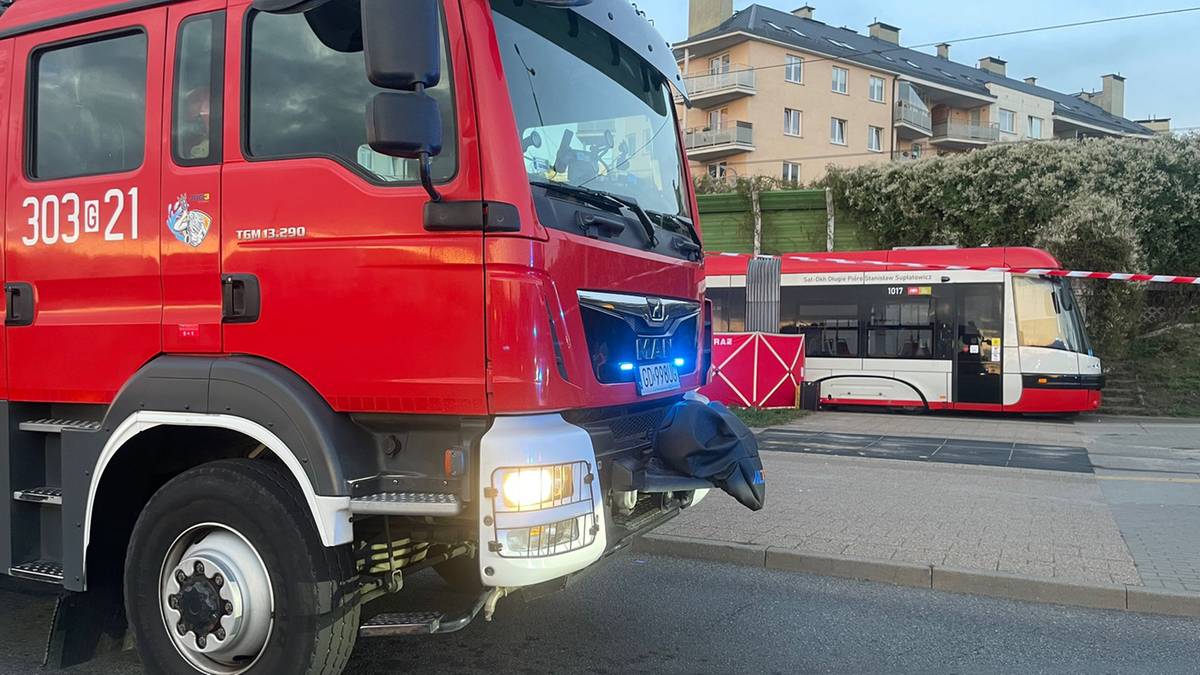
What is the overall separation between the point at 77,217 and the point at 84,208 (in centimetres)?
6

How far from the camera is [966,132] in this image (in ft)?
172

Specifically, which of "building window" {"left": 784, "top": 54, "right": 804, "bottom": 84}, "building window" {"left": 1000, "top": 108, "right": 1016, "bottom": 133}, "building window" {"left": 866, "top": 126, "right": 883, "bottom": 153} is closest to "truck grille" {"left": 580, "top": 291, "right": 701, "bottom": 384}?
"building window" {"left": 784, "top": 54, "right": 804, "bottom": 84}

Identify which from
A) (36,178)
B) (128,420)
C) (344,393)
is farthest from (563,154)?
(36,178)

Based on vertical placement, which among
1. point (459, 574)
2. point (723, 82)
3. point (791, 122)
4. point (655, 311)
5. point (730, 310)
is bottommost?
point (459, 574)

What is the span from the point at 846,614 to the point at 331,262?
11.3 ft

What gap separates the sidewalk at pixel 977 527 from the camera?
535 centimetres

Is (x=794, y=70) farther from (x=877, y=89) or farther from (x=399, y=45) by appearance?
(x=399, y=45)

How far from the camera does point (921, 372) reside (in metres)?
15.6

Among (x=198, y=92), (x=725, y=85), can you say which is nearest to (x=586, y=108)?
(x=198, y=92)

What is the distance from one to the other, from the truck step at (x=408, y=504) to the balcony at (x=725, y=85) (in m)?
41.7

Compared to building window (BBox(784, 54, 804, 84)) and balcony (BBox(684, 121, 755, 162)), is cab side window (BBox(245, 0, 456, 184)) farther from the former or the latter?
building window (BBox(784, 54, 804, 84))

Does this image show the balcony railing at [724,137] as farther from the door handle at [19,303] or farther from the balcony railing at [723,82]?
the door handle at [19,303]

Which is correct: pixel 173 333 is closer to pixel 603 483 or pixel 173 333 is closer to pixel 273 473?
pixel 273 473

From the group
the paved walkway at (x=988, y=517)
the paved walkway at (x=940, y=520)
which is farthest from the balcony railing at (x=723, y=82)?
the paved walkway at (x=940, y=520)
